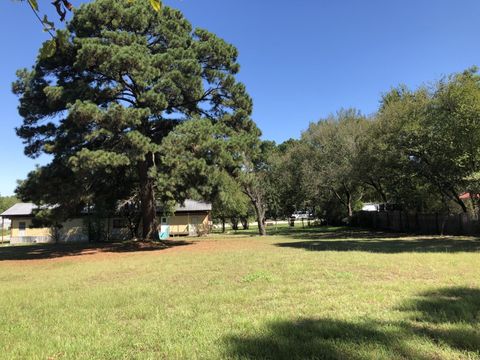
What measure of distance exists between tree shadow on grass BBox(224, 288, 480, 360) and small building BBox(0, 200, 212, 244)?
32166 mm

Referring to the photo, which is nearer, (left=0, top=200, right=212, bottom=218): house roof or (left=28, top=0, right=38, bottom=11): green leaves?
(left=28, top=0, right=38, bottom=11): green leaves

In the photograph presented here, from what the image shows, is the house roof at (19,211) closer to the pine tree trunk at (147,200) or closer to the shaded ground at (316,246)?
the shaded ground at (316,246)

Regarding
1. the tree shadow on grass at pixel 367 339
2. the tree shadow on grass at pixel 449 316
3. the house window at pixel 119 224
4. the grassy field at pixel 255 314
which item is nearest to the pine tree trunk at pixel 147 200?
the grassy field at pixel 255 314

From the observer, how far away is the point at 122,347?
5.06 metres

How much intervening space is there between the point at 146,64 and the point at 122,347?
56.3 ft

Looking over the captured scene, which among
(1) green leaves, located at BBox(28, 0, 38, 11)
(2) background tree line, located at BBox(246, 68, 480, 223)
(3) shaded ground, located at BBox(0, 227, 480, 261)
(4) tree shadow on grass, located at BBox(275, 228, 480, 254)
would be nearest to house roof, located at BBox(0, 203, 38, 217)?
(3) shaded ground, located at BBox(0, 227, 480, 261)

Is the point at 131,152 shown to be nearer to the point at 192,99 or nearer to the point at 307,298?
the point at 192,99

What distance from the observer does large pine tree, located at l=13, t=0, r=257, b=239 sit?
19.4m

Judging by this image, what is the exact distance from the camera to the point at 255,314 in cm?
634

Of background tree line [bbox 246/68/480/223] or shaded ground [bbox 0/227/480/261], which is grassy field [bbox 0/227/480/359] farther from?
background tree line [bbox 246/68/480/223]

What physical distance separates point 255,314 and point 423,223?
1010 inches

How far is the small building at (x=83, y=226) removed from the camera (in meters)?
39.7

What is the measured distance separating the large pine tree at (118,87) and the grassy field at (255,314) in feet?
31.1

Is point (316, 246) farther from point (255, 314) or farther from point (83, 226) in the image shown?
point (83, 226)
